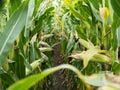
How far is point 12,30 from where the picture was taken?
944mm

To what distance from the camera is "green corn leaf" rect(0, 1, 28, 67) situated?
92 cm

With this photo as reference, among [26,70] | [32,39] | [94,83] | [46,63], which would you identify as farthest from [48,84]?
[94,83]

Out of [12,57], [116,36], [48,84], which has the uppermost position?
[12,57]

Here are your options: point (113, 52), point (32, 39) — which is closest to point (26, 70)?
point (113, 52)

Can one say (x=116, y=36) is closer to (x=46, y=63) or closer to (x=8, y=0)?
(x=8, y=0)

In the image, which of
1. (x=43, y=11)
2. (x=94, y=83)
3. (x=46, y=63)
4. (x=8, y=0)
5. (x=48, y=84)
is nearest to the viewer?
(x=94, y=83)

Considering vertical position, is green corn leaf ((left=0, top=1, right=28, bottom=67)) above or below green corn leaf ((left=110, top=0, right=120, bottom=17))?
above

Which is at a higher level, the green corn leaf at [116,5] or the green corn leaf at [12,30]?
the green corn leaf at [12,30]

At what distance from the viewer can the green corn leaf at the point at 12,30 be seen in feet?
3.01

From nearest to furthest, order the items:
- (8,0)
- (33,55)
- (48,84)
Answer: (8,0) → (33,55) → (48,84)

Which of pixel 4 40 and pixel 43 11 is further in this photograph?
pixel 43 11

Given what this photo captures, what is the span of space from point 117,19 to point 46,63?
1.75 m

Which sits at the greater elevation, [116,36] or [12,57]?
[12,57]

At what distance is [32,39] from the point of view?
1.67 metres
